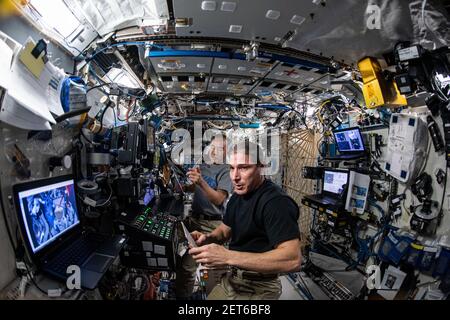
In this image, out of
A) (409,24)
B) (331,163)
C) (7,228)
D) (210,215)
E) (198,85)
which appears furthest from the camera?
(331,163)

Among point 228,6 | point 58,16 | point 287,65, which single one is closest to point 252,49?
point 228,6

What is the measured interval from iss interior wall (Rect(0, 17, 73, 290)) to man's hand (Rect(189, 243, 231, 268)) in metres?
1.08

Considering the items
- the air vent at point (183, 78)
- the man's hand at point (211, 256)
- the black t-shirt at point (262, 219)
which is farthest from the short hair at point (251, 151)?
the air vent at point (183, 78)

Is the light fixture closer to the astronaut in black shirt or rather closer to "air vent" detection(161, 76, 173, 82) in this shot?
the astronaut in black shirt

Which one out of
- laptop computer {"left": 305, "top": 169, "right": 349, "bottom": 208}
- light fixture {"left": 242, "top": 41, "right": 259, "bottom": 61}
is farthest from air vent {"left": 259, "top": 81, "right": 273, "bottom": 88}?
laptop computer {"left": 305, "top": 169, "right": 349, "bottom": 208}

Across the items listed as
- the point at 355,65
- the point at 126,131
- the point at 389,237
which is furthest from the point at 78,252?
the point at 389,237

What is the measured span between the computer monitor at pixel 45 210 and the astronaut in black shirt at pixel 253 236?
93 cm

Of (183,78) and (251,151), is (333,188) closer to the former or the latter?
(251,151)

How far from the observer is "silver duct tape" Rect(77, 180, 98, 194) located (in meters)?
1.75

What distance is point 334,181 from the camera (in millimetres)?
4180

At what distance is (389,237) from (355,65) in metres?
2.51

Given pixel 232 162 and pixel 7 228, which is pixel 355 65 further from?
pixel 7 228

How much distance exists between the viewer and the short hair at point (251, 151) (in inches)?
66.7
